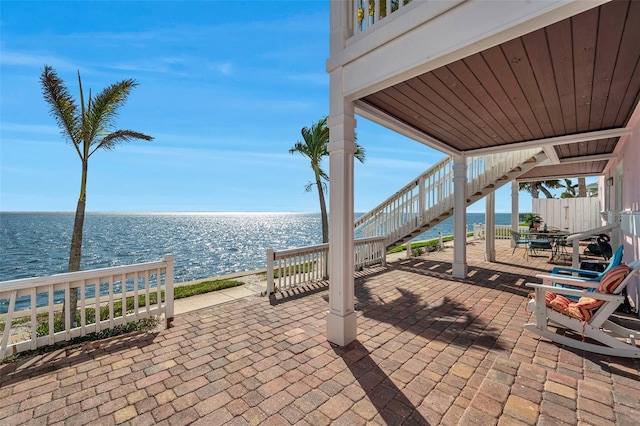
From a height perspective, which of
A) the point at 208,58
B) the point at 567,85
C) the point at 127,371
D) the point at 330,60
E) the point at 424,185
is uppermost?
the point at 208,58

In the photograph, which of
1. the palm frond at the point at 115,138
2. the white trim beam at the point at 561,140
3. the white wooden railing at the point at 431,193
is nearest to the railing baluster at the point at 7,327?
the palm frond at the point at 115,138

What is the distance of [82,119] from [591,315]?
24.9 feet

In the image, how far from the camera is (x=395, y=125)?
13.1 ft

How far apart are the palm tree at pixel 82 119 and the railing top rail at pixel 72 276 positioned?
131 cm

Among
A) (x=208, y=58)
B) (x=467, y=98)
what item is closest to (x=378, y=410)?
(x=467, y=98)

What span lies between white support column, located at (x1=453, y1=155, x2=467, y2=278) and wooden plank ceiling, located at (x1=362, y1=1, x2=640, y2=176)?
1.19 metres

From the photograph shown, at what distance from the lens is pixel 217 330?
3596 millimetres

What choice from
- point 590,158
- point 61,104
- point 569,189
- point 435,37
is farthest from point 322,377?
point 569,189

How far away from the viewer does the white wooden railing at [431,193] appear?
7133mm

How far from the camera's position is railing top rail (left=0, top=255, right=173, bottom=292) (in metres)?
2.83

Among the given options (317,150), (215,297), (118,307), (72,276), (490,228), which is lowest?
(118,307)

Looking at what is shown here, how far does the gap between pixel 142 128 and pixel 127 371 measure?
4114 mm

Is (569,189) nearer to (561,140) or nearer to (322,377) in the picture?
(561,140)

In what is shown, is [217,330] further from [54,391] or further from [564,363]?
[564,363]
